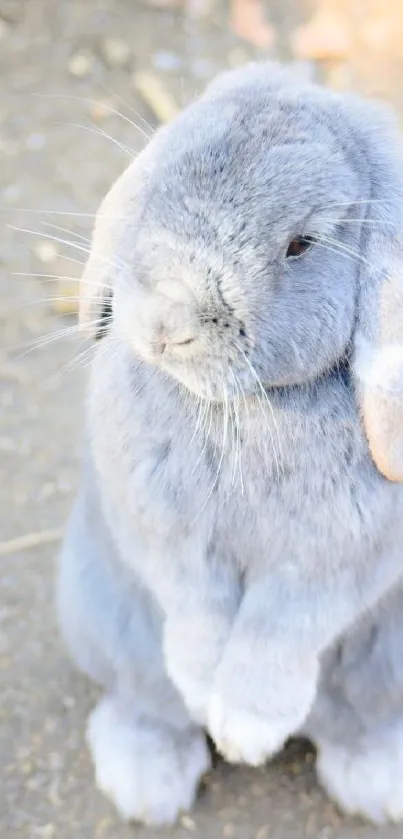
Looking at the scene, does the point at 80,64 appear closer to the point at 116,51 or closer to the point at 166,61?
the point at 116,51

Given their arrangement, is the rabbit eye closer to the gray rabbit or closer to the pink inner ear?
the gray rabbit

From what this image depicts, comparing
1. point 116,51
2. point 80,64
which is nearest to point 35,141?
point 80,64

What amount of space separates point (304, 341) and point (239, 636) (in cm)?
50

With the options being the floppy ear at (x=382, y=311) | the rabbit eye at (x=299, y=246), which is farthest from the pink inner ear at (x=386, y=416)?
the rabbit eye at (x=299, y=246)

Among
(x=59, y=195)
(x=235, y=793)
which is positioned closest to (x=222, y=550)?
(x=235, y=793)

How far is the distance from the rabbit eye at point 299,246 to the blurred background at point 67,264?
36 cm

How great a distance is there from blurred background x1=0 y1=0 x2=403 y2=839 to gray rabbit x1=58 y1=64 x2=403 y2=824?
151mm

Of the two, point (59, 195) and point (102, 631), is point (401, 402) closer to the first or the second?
point (102, 631)

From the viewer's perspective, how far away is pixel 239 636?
1650 mm

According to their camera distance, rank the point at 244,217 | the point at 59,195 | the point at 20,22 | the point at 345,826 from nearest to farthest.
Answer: the point at 244,217, the point at 345,826, the point at 59,195, the point at 20,22

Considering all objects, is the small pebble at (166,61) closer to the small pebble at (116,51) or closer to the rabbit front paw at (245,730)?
the small pebble at (116,51)

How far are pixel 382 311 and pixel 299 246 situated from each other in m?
0.13

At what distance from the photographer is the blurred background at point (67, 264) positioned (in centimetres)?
207

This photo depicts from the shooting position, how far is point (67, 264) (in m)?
3.05
